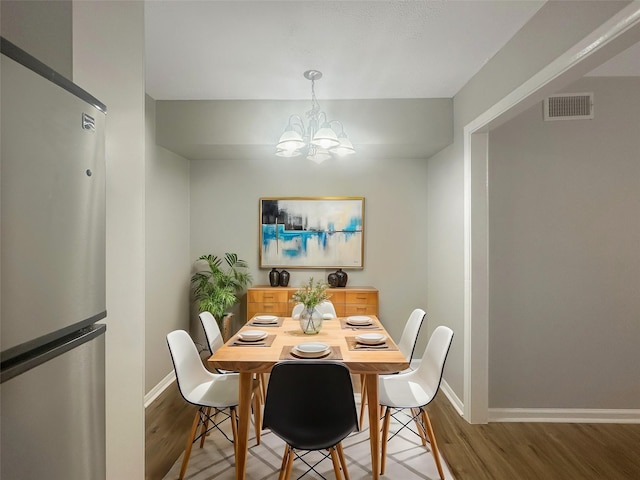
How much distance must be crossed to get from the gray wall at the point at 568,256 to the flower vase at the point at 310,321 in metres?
1.50

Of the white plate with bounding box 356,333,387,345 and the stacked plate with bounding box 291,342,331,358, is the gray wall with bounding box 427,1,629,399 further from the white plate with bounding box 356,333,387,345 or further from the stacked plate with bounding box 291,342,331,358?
the stacked plate with bounding box 291,342,331,358

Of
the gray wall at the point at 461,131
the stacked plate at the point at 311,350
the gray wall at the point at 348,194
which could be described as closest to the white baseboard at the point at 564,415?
the gray wall at the point at 461,131

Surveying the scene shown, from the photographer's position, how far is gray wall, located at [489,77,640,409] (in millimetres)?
3090

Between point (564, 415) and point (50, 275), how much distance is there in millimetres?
3700

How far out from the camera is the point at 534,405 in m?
3.16

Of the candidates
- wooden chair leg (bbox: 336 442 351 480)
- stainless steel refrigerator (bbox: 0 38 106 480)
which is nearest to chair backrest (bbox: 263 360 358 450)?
wooden chair leg (bbox: 336 442 351 480)

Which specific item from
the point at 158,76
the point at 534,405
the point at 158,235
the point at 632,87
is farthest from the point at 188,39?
the point at 534,405

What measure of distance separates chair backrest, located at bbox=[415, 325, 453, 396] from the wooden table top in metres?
0.30

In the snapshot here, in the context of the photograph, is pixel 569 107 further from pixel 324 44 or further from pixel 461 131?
pixel 324 44

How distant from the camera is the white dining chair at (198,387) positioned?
2.31 meters

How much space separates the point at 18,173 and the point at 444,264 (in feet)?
11.9

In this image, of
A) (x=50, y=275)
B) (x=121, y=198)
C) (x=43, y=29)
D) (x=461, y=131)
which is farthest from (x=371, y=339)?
(x=43, y=29)

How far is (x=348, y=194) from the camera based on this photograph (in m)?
4.52

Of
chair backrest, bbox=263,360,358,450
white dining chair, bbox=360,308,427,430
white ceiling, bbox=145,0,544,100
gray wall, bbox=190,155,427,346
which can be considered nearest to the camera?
chair backrest, bbox=263,360,358,450
